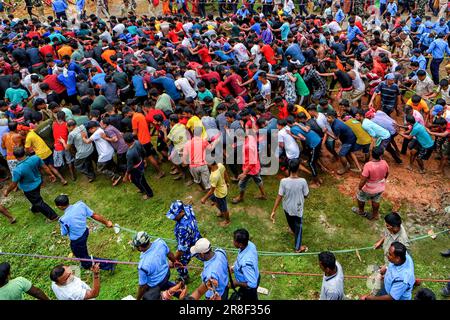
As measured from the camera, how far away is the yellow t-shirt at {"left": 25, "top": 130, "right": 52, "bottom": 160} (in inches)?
300

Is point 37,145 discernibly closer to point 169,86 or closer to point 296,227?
point 169,86

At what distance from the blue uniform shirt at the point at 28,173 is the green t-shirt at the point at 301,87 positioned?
19.2 feet

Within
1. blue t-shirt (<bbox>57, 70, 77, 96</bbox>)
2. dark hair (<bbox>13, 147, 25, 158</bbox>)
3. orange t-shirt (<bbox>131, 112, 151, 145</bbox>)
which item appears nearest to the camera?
dark hair (<bbox>13, 147, 25, 158</bbox>)

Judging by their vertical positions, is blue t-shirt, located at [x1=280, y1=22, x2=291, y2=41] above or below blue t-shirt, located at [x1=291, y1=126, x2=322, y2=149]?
above

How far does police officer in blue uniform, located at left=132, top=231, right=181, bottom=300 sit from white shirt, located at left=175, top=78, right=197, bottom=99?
5.09 m

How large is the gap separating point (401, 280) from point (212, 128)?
4.69 meters

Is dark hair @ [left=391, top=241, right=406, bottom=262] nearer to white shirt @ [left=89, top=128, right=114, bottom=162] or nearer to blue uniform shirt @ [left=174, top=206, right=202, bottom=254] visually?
blue uniform shirt @ [left=174, top=206, right=202, bottom=254]

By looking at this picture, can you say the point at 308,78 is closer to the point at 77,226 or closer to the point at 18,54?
the point at 77,226

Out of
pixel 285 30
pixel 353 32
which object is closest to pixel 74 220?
pixel 285 30

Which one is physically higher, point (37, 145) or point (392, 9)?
point (392, 9)

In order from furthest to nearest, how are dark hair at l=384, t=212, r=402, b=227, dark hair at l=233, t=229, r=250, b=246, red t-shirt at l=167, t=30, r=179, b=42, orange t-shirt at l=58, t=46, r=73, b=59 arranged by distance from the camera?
red t-shirt at l=167, t=30, r=179, b=42
orange t-shirt at l=58, t=46, r=73, b=59
dark hair at l=384, t=212, r=402, b=227
dark hair at l=233, t=229, r=250, b=246

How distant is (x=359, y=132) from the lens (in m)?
7.55

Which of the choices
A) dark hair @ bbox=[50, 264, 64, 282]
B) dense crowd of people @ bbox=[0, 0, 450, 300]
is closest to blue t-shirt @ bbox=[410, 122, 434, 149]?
dense crowd of people @ bbox=[0, 0, 450, 300]
